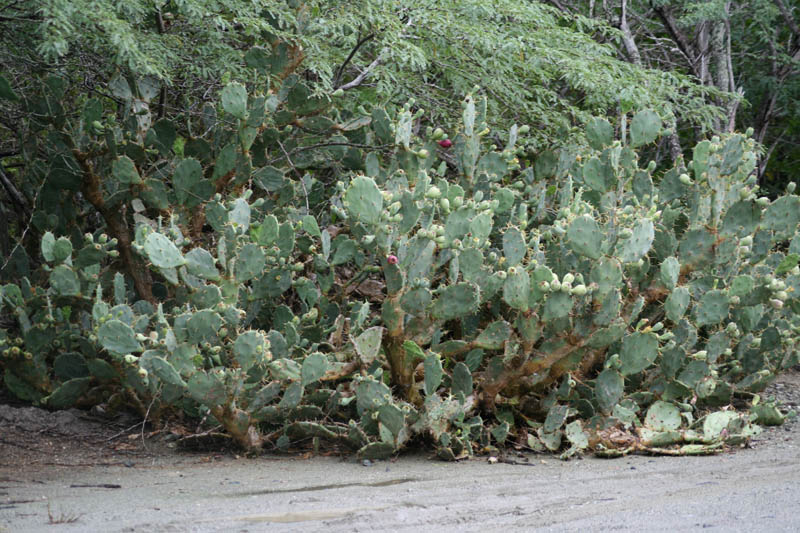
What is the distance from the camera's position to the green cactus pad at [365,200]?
3.36 m

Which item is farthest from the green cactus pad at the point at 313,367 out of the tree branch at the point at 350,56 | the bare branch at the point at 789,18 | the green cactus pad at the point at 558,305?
the bare branch at the point at 789,18

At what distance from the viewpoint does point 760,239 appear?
14.4ft

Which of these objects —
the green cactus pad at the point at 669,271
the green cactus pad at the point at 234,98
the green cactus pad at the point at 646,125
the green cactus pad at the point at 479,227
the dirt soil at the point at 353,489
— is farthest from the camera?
the green cactus pad at the point at 646,125

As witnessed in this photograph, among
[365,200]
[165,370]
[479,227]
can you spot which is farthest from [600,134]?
[165,370]

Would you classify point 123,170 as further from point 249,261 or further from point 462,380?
point 462,380

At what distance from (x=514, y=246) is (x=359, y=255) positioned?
928 mm

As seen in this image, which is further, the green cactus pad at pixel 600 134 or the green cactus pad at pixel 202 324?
the green cactus pad at pixel 600 134

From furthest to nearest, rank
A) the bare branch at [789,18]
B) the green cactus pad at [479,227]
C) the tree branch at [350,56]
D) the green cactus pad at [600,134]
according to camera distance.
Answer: the bare branch at [789,18] → the tree branch at [350,56] → the green cactus pad at [600,134] → the green cactus pad at [479,227]

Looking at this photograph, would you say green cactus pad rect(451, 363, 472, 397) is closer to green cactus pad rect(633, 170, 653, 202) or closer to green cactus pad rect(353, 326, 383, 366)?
green cactus pad rect(353, 326, 383, 366)

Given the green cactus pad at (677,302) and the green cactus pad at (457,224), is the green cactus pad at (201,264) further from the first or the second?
the green cactus pad at (677,302)

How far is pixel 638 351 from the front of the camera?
3.78 metres

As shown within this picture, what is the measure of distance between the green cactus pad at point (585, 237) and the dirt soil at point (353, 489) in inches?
36.7

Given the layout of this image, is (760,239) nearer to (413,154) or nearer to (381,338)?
(413,154)

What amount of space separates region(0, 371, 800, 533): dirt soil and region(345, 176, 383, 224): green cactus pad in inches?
42.1
